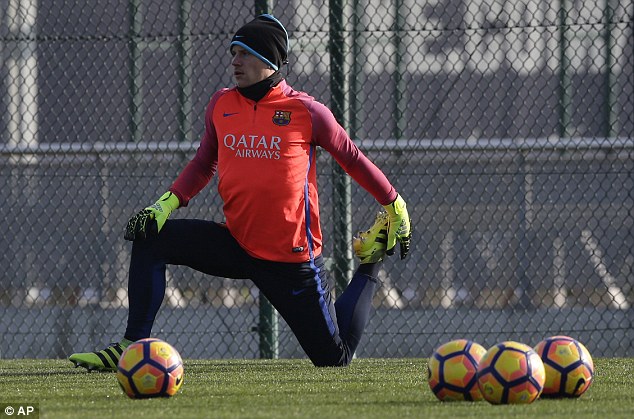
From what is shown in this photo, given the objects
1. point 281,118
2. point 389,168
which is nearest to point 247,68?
point 281,118

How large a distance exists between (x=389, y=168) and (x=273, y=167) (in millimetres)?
2391

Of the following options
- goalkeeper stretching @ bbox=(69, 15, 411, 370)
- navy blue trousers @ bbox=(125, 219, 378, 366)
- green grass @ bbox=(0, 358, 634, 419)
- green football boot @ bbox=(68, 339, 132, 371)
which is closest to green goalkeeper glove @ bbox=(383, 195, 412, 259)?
goalkeeper stretching @ bbox=(69, 15, 411, 370)

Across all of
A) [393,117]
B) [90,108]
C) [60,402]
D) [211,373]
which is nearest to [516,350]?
[60,402]

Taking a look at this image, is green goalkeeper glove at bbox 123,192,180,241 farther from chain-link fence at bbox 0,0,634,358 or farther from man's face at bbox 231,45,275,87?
chain-link fence at bbox 0,0,634,358

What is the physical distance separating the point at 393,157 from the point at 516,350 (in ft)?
12.2

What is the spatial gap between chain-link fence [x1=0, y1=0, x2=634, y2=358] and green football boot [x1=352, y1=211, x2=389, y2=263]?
3.81ft

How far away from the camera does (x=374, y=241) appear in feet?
19.3

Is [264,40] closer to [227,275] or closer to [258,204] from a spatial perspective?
[258,204]

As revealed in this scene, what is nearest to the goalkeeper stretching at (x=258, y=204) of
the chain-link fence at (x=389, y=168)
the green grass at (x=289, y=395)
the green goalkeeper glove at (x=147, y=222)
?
the green goalkeeper glove at (x=147, y=222)

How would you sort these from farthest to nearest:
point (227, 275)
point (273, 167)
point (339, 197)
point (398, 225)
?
point (339, 197) < point (398, 225) < point (227, 275) < point (273, 167)

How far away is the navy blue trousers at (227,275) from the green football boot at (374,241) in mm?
305

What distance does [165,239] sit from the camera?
552 centimetres

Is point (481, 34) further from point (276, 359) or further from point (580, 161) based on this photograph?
point (276, 359)

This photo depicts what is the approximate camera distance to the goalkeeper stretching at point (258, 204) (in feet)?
17.9
